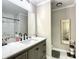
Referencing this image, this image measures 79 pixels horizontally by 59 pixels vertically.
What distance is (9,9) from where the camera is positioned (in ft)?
5.99

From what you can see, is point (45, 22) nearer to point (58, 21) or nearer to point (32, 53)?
point (58, 21)

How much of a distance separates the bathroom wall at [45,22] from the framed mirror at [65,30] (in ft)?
4.20

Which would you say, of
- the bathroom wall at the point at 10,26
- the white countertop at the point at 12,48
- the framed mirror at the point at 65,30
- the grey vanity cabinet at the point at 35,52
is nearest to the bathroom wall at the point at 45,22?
the grey vanity cabinet at the point at 35,52

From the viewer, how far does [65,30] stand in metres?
4.09

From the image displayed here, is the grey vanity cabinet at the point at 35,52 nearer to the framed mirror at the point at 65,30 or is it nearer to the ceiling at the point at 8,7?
the ceiling at the point at 8,7

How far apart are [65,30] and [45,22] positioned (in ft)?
4.59

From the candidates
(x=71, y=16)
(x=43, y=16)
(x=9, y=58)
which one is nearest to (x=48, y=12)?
(x=43, y=16)

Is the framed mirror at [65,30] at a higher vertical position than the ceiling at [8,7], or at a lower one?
lower

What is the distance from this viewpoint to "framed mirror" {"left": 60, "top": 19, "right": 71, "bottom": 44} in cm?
396

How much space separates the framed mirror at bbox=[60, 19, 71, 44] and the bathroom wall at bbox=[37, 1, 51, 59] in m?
1.28

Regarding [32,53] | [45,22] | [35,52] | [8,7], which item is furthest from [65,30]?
[8,7]

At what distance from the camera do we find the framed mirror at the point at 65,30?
3.96m

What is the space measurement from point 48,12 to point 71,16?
4.61 ft

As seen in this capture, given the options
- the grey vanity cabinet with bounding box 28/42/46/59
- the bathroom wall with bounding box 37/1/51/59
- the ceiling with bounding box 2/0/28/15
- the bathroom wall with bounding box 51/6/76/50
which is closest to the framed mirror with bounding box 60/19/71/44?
the bathroom wall with bounding box 51/6/76/50
